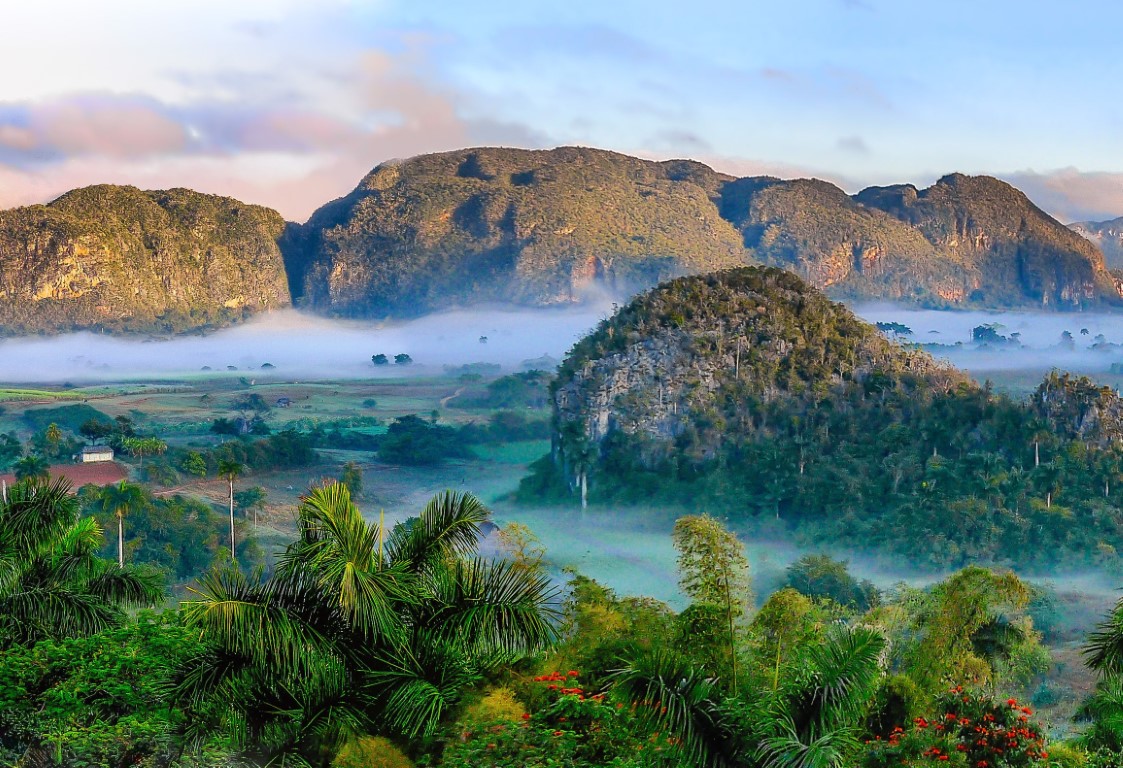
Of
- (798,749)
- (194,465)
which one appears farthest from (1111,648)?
(194,465)

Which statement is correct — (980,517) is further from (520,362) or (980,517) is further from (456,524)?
(520,362)

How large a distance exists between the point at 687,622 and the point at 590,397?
129ft

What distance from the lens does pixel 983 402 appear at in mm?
48562

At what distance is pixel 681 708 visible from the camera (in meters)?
8.49

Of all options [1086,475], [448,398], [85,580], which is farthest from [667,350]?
[448,398]

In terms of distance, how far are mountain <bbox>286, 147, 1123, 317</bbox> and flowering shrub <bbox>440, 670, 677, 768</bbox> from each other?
478 feet

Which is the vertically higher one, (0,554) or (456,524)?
(456,524)

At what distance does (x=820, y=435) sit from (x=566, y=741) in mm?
42085

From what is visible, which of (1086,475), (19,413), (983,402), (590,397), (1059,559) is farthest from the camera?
(19,413)

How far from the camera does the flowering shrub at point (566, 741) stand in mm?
8977

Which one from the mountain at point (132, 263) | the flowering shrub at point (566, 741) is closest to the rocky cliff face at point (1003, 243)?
the mountain at point (132, 263)

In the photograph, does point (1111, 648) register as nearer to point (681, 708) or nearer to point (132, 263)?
point (681, 708)

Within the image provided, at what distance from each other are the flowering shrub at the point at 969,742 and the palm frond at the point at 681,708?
3099 mm

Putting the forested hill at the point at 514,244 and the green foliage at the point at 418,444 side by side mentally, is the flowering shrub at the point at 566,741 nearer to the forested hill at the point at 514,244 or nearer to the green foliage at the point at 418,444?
the green foliage at the point at 418,444
